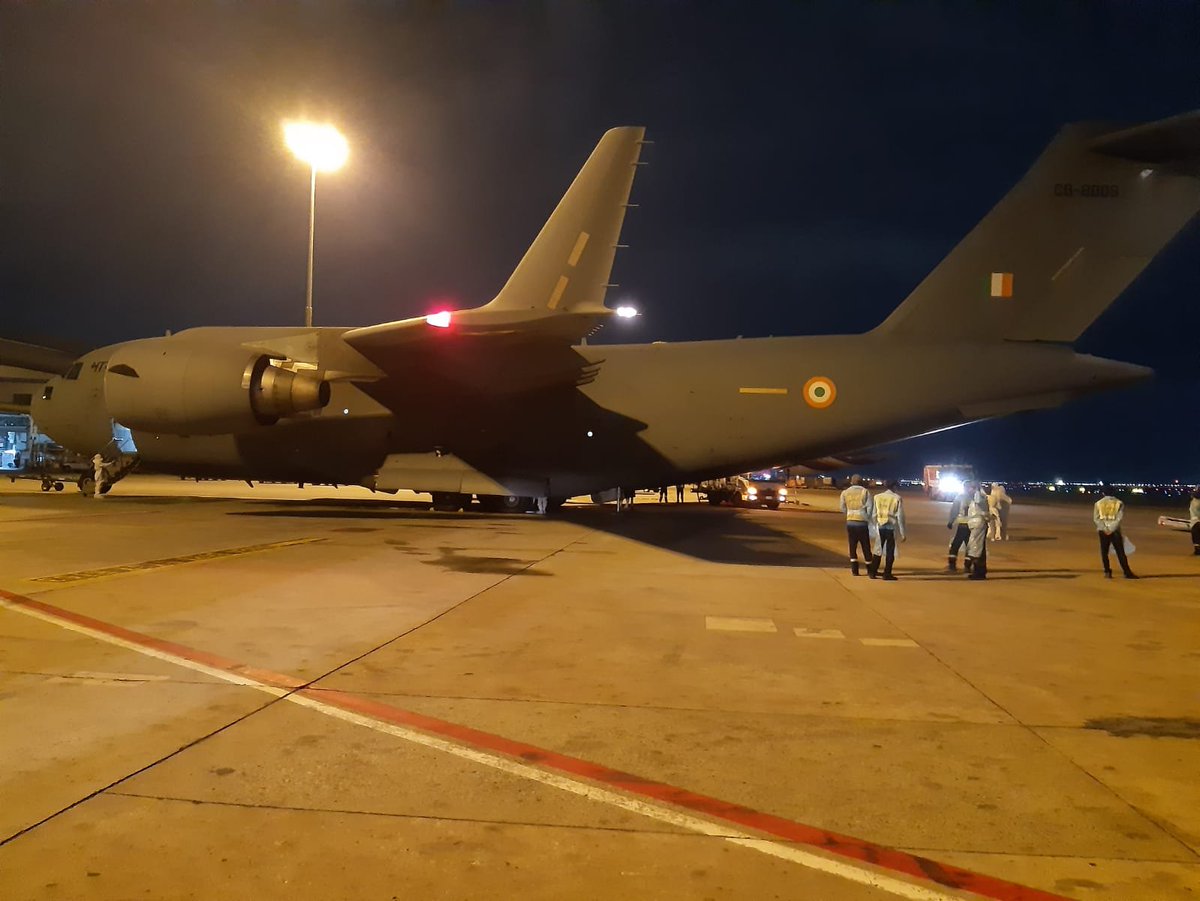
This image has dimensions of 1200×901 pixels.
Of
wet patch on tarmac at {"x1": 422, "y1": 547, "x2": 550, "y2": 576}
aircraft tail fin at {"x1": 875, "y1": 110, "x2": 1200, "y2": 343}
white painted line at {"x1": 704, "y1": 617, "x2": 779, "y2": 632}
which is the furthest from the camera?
aircraft tail fin at {"x1": 875, "y1": 110, "x2": 1200, "y2": 343}

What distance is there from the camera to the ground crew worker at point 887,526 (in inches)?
380

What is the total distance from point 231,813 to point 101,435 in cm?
1809

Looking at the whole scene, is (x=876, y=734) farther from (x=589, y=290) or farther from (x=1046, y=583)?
(x=589, y=290)

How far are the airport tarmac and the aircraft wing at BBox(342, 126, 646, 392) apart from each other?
4830 mm

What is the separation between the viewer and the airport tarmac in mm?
2719

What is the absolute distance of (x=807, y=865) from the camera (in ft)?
9.05

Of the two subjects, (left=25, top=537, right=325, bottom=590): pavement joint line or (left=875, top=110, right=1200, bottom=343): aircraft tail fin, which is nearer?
(left=25, top=537, right=325, bottom=590): pavement joint line

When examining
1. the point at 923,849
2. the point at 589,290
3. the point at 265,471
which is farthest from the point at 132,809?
the point at 265,471

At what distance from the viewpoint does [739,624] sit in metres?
6.84

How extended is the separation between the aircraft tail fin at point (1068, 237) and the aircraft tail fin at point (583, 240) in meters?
6.18

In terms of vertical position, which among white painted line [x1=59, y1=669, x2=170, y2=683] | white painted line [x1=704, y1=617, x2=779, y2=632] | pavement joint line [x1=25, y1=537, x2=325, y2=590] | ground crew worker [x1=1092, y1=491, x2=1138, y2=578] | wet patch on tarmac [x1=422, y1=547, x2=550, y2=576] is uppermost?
ground crew worker [x1=1092, y1=491, x2=1138, y2=578]

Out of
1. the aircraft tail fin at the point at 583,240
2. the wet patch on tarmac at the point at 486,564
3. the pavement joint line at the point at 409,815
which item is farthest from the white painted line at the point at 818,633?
the aircraft tail fin at the point at 583,240

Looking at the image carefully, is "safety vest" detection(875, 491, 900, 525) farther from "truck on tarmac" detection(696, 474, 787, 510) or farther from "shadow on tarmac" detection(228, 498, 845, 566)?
"truck on tarmac" detection(696, 474, 787, 510)

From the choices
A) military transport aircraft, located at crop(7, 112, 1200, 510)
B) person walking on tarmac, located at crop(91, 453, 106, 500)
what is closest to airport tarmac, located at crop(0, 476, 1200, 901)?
military transport aircraft, located at crop(7, 112, 1200, 510)
